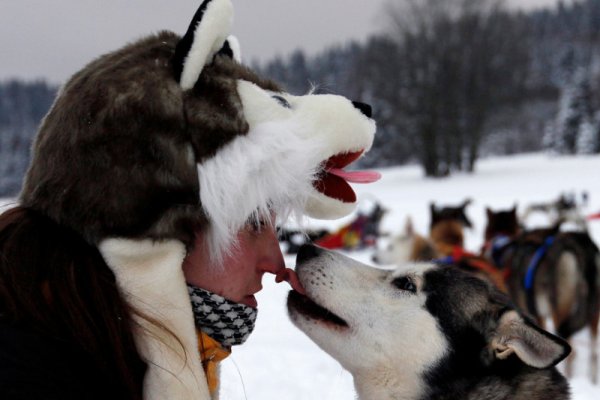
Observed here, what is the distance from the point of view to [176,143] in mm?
1292

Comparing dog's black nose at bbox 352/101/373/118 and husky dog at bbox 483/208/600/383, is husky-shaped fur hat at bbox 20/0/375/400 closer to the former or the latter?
dog's black nose at bbox 352/101/373/118

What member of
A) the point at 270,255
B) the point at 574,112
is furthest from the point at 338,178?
the point at 574,112

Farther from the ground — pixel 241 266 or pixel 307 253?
pixel 241 266

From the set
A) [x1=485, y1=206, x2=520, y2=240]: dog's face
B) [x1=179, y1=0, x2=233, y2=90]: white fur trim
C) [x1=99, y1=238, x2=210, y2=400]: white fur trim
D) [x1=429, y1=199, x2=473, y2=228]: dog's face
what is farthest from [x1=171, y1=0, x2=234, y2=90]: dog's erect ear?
[x1=429, y1=199, x2=473, y2=228]: dog's face

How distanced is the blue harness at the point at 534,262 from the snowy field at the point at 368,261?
97cm

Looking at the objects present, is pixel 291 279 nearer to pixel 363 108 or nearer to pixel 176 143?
pixel 363 108

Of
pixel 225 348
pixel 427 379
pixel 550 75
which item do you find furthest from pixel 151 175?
pixel 550 75

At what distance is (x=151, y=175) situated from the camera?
1272 mm

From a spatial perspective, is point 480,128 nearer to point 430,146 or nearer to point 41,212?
point 430,146

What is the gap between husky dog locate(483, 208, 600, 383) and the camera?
518cm

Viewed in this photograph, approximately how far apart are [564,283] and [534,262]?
333 mm

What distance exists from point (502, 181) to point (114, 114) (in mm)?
23260

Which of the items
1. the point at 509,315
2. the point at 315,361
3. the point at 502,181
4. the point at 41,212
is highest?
the point at 41,212

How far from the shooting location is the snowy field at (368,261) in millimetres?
3906
